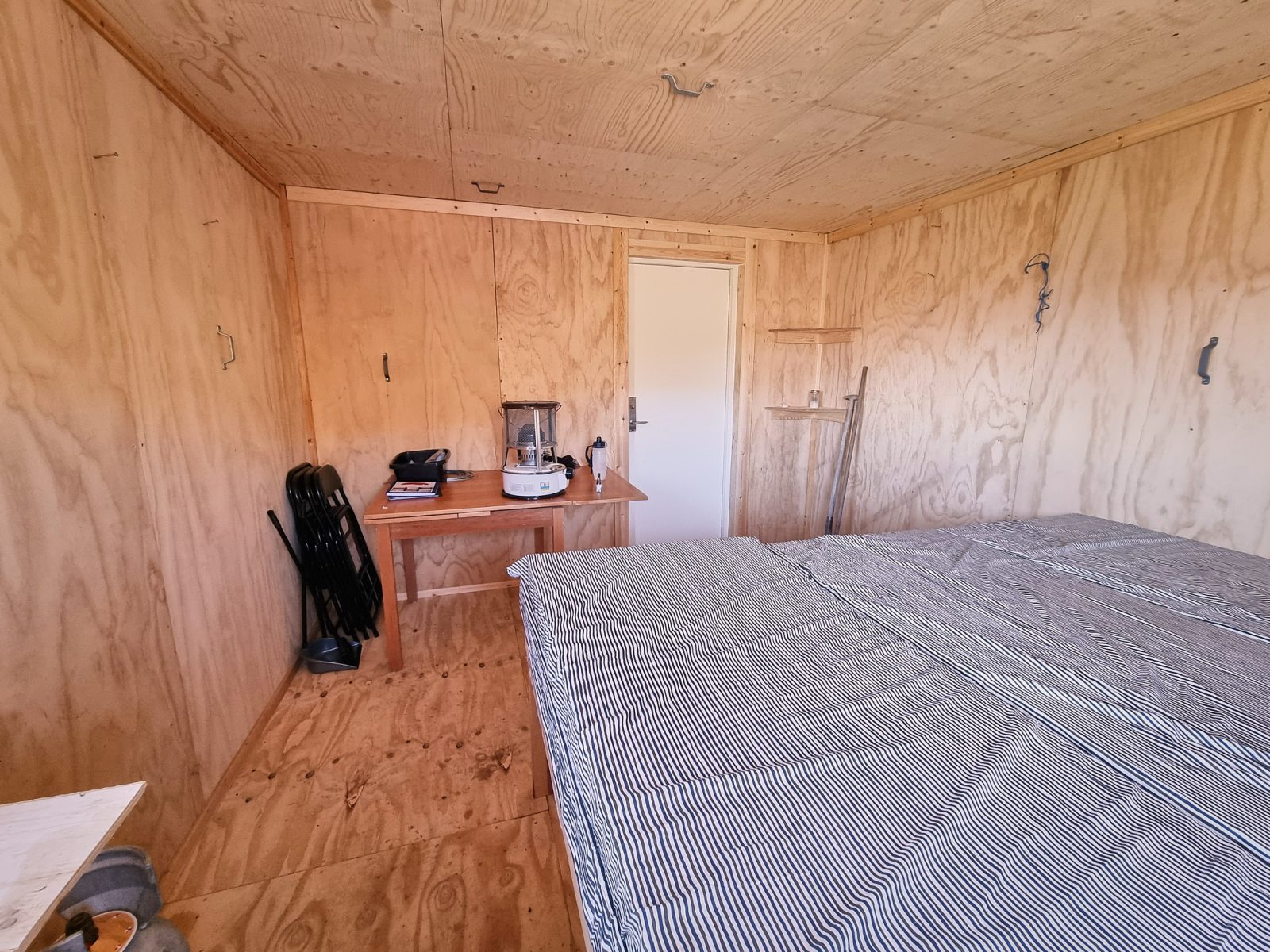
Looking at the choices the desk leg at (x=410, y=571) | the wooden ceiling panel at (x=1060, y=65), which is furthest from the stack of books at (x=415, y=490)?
the wooden ceiling panel at (x=1060, y=65)

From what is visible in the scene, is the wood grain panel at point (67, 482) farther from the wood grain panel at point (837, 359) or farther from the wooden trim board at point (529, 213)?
the wood grain panel at point (837, 359)

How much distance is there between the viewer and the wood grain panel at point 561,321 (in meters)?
2.92

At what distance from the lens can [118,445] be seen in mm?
1283

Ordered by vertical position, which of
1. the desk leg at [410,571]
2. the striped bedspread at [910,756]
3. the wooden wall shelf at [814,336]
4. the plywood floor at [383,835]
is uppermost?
the wooden wall shelf at [814,336]

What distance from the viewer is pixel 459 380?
2932mm

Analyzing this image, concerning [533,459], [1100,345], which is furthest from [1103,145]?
[533,459]

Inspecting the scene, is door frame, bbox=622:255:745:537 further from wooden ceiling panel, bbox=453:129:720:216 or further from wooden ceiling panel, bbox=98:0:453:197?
wooden ceiling panel, bbox=98:0:453:197

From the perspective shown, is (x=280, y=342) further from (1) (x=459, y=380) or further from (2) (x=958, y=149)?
(2) (x=958, y=149)

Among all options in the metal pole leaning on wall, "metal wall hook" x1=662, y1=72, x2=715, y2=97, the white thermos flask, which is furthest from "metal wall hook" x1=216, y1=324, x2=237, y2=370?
the metal pole leaning on wall

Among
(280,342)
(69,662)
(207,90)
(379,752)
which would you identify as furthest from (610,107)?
(379,752)

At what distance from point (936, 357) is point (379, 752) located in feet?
10.3

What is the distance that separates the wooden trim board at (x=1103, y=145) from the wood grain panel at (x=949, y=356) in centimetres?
5

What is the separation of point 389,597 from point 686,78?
2337mm

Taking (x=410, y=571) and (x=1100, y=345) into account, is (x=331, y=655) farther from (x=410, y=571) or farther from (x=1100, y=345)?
(x=1100, y=345)
